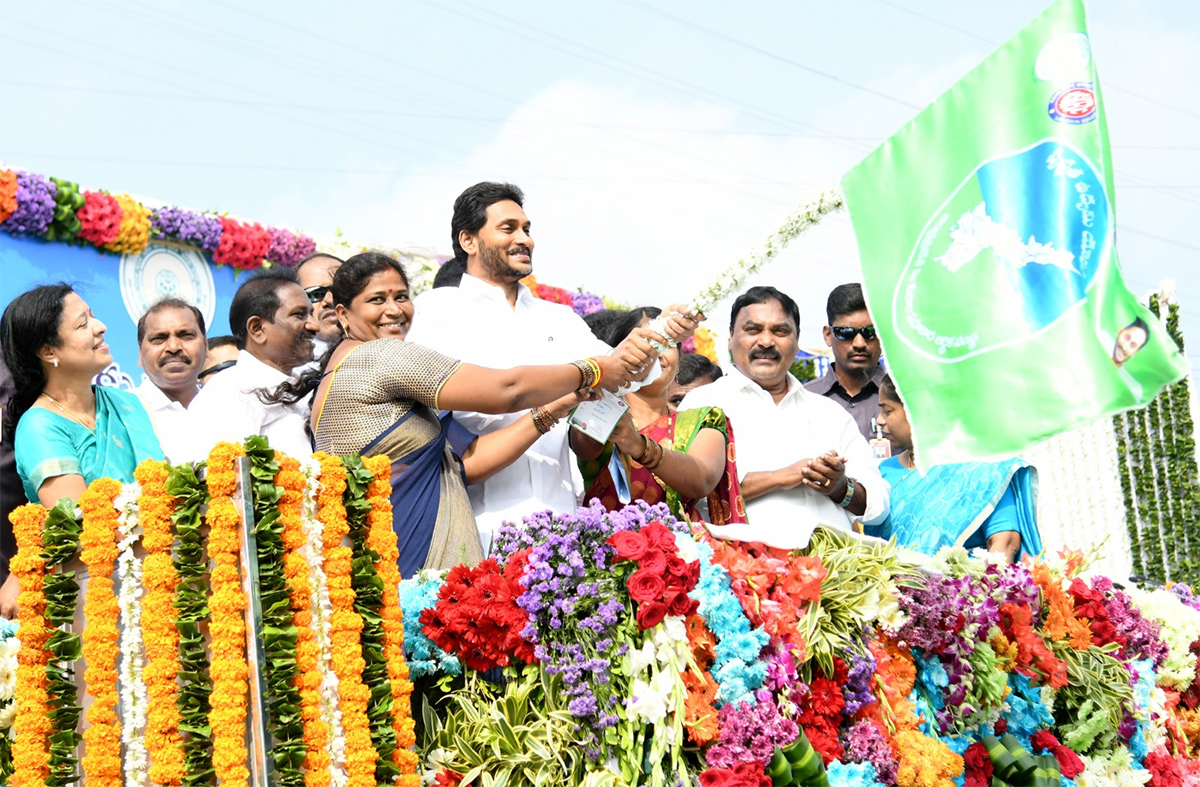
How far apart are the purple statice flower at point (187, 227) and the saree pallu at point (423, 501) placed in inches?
208

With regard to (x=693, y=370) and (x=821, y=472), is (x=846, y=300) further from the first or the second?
(x=821, y=472)

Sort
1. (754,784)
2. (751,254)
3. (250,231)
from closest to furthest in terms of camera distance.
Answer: (754,784), (751,254), (250,231)

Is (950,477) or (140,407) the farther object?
(950,477)

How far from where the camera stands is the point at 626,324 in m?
4.70

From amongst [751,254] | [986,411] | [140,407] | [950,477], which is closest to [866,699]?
[986,411]

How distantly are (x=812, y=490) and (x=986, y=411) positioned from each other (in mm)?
689

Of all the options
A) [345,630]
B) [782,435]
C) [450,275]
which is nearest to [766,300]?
[782,435]

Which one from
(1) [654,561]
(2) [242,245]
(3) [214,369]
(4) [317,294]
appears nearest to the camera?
(1) [654,561]

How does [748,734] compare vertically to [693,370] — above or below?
below

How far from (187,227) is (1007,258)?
5757 mm

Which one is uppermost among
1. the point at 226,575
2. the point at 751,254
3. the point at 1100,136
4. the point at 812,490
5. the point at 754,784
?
the point at 1100,136

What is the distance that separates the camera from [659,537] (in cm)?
289

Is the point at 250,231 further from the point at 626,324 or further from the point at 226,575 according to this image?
the point at 226,575

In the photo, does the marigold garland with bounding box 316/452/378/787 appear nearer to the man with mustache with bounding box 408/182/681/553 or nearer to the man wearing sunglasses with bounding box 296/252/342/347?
the man with mustache with bounding box 408/182/681/553
